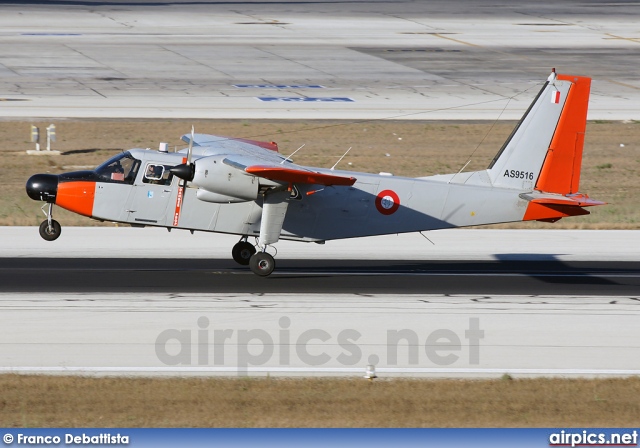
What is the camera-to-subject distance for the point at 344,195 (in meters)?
23.6

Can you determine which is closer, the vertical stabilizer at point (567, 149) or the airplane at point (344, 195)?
the airplane at point (344, 195)

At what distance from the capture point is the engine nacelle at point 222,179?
2186 cm

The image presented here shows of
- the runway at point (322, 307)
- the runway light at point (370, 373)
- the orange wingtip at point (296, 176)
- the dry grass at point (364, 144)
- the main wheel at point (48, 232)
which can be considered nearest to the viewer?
the runway light at point (370, 373)

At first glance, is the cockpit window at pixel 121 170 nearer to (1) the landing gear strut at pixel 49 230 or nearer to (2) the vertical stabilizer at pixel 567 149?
(1) the landing gear strut at pixel 49 230

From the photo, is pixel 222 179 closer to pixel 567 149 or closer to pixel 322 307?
pixel 322 307

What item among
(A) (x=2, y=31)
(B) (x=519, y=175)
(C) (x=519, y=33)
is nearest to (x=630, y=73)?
(C) (x=519, y=33)

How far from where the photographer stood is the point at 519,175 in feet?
78.5

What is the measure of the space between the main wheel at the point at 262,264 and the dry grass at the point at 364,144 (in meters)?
16.2

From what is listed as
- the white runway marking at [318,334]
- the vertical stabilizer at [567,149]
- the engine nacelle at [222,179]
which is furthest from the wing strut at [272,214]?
the vertical stabilizer at [567,149]

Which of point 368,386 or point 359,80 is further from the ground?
point 359,80

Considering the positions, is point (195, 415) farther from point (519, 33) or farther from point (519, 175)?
point (519, 33)

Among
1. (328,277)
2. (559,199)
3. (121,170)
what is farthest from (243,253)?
(559,199)

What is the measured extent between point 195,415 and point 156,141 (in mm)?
30811

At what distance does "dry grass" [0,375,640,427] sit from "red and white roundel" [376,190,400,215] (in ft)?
28.1
